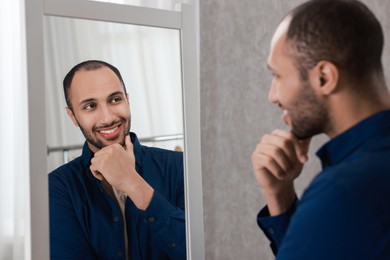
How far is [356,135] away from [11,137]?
1510 millimetres

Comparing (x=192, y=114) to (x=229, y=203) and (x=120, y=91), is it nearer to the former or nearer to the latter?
(x=120, y=91)

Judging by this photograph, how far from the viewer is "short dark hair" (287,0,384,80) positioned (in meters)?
1.22

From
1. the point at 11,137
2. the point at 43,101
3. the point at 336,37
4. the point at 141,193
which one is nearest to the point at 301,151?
the point at 336,37

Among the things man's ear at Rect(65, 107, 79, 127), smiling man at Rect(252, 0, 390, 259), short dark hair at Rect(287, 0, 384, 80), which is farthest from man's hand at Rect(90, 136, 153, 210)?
short dark hair at Rect(287, 0, 384, 80)

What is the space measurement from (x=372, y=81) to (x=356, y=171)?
241mm

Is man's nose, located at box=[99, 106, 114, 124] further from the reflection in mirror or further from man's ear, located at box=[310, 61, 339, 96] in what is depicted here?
man's ear, located at box=[310, 61, 339, 96]

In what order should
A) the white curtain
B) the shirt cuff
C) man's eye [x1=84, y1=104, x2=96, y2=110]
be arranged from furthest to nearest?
the white curtain → man's eye [x1=84, y1=104, x2=96, y2=110] → the shirt cuff

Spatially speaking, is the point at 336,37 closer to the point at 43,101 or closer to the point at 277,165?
the point at 277,165

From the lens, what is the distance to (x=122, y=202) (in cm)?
197

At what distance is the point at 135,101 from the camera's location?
203 cm

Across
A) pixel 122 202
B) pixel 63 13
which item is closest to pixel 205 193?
pixel 122 202

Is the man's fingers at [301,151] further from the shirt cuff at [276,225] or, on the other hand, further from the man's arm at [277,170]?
the shirt cuff at [276,225]

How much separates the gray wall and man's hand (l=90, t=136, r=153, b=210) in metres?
0.86

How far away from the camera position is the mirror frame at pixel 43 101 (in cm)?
180
